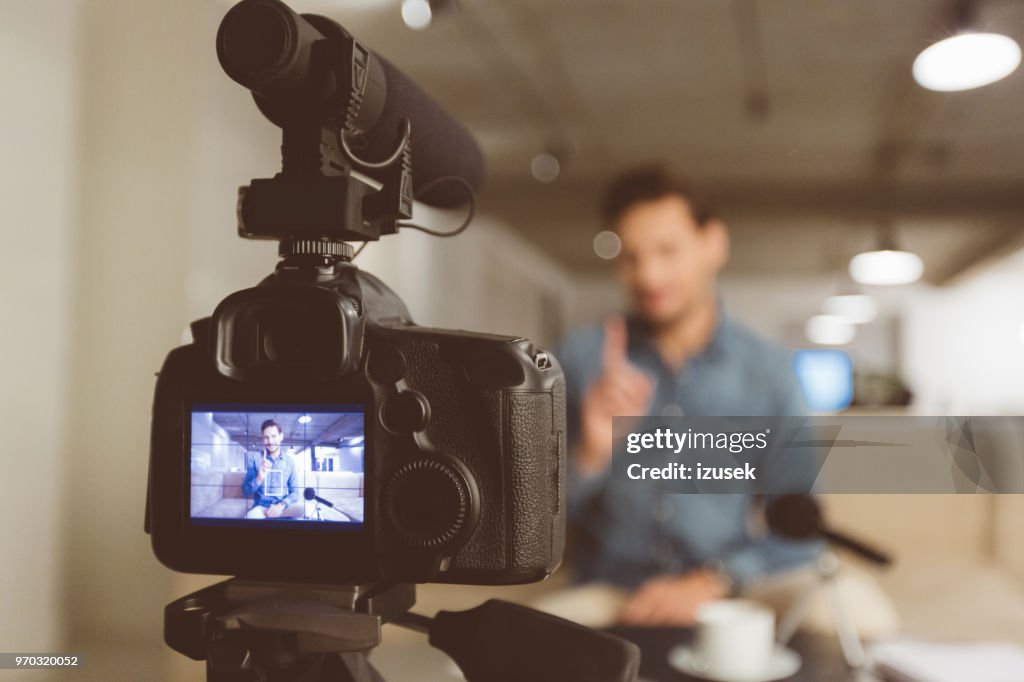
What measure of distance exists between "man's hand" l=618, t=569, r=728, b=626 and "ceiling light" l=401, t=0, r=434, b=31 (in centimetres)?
81

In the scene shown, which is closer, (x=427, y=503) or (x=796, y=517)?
(x=427, y=503)

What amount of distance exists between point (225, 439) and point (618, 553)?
694 mm

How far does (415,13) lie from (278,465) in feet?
3.02

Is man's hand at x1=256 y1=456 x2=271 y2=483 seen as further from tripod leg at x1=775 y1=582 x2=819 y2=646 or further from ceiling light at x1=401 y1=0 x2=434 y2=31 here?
ceiling light at x1=401 y1=0 x2=434 y2=31

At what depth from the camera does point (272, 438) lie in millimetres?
372

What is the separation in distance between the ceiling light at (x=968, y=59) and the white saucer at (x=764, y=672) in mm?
1033

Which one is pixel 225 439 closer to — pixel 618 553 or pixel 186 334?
pixel 186 334

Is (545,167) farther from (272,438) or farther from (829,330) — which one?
(829,330)

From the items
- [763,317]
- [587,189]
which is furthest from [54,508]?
[763,317]

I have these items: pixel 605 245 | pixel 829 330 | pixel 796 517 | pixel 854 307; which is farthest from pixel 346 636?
pixel 829 330

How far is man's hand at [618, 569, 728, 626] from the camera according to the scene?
30.2 inches

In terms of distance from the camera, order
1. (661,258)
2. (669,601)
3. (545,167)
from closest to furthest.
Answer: (669,601) < (661,258) < (545,167)

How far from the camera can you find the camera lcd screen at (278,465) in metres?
0.36

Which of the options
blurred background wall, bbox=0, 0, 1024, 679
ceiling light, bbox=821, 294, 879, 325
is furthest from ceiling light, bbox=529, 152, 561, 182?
ceiling light, bbox=821, 294, 879, 325
